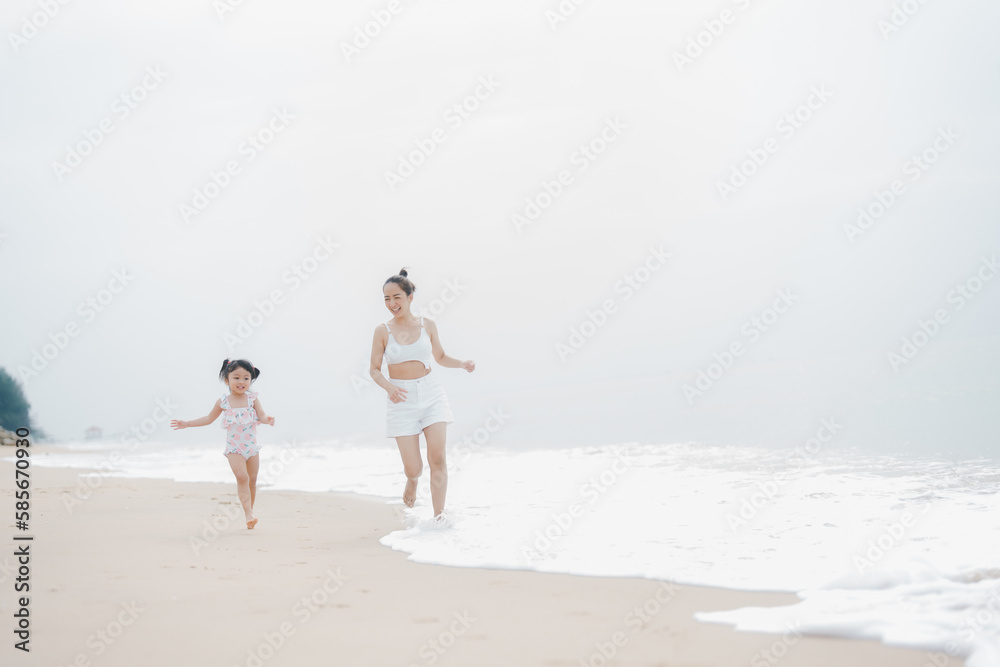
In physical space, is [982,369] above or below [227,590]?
below

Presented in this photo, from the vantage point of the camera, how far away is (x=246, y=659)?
9.54ft

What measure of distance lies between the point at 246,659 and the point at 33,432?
31.6m

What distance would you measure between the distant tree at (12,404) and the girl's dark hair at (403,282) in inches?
1175

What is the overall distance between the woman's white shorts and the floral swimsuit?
118 centimetres

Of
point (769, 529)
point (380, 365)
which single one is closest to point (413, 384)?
point (380, 365)

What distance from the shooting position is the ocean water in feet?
11.3

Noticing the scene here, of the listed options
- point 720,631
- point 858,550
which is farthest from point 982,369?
point 720,631

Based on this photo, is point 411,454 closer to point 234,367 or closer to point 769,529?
point 234,367

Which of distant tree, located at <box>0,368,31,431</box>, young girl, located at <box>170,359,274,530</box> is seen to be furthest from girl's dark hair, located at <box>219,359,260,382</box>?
distant tree, located at <box>0,368,31,431</box>

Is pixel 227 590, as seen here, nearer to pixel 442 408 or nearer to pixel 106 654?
pixel 106 654

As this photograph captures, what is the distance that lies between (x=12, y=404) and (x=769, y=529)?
108ft

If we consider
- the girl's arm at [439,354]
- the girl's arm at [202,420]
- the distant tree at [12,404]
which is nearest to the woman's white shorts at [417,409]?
the girl's arm at [439,354]

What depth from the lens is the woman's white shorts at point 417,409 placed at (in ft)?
19.9

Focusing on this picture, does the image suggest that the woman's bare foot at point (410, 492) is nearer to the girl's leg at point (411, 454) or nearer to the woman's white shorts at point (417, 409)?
the girl's leg at point (411, 454)
